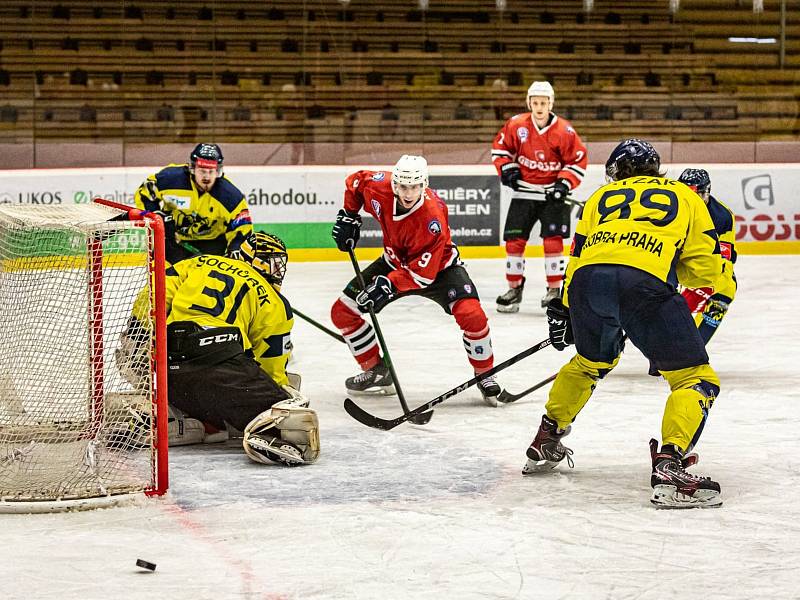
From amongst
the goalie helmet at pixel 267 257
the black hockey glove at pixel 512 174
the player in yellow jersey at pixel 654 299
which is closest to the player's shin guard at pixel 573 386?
the player in yellow jersey at pixel 654 299

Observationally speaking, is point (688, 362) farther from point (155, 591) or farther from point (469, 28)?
point (469, 28)

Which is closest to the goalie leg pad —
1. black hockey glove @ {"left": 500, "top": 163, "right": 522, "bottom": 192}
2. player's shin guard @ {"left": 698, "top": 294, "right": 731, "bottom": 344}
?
player's shin guard @ {"left": 698, "top": 294, "right": 731, "bottom": 344}

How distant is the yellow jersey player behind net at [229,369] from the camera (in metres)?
3.85

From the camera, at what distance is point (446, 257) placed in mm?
5000

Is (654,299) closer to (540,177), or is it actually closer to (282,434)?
(282,434)

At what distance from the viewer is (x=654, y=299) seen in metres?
3.40

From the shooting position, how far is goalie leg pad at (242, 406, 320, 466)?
151 inches

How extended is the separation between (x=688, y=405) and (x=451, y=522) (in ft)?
2.43

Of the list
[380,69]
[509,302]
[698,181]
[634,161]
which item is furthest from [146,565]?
[380,69]

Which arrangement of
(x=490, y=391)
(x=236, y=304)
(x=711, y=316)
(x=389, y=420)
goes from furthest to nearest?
(x=711, y=316), (x=490, y=391), (x=389, y=420), (x=236, y=304)

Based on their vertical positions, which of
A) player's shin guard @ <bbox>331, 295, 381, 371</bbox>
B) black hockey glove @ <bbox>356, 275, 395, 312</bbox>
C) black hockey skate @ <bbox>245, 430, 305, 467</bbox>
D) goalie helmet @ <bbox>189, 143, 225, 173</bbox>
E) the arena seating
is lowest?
black hockey skate @ <bbox>245, 430, 305, 467</bbox>

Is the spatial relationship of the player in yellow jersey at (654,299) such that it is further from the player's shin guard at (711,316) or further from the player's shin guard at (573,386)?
the player's shin guard at (711,316)

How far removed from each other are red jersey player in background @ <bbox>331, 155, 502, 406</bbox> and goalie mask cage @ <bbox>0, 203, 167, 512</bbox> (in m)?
1.30

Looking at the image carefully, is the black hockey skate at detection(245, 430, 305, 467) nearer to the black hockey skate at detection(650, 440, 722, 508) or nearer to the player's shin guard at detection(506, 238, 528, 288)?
the black hockey skate at detection(650, 440, 722, 508)
